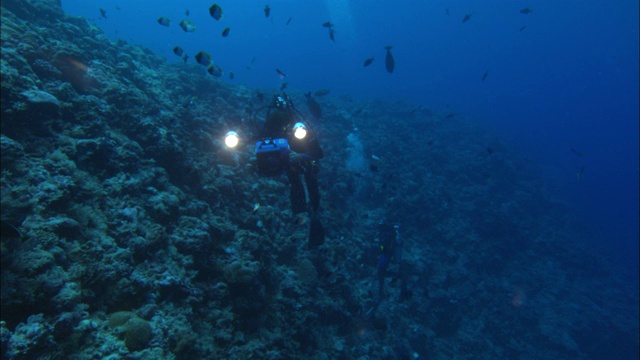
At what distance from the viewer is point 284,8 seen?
413 feet

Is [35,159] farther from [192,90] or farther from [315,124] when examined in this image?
[315,124]

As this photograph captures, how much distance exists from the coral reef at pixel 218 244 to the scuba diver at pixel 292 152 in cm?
176

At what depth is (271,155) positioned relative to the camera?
220 inches

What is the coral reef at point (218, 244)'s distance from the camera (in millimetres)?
4027

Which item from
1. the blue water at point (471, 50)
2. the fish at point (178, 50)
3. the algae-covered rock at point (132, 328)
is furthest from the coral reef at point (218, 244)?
the blue water at point (471, 50)

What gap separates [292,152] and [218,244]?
8.92ft

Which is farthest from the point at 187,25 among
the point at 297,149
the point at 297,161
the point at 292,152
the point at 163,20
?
the point at 297,161

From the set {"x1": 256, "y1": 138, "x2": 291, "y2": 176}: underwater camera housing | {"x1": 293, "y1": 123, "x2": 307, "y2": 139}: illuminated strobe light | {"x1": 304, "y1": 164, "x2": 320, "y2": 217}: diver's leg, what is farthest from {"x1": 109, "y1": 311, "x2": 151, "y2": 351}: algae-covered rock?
{"x1": 293, "y1": 123, "x2": 307, "y2": 139}: illuminated strobe light

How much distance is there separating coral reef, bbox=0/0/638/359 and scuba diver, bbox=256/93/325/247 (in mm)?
1757

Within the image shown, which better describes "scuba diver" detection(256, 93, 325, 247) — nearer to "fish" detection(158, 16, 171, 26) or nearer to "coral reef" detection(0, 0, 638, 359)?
"coral reef" detection(0, 0, 638, 359)

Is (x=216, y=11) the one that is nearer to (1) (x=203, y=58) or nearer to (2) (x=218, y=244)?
(1) (x=203, y=58)

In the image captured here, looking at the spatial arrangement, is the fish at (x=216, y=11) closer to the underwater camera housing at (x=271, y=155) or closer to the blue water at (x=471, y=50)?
the underwater camera housing at (x=271, y=155)

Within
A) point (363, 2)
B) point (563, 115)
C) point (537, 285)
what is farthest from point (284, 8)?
point (537, 285)

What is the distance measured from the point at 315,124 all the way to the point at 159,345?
16233 millimetres
